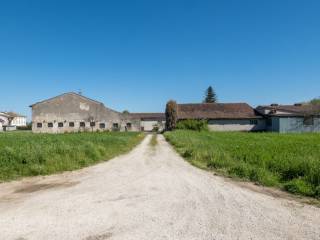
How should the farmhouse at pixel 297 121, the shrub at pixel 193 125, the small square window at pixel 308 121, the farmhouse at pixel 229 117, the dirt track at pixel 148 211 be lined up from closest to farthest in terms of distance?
the dirt track at pixel 148 211
the farmhouse at pixel 297 121
the small square window at pixel 308 121
the shrub at pixel 193 125
the farmhouse at pixel 229 117

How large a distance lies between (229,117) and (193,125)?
726cm

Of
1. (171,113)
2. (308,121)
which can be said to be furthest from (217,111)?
(308,121)

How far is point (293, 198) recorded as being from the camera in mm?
7074

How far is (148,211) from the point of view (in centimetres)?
605

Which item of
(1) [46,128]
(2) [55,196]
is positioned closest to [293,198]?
(2) [55,196]

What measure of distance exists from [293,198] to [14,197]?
7324 millimetres

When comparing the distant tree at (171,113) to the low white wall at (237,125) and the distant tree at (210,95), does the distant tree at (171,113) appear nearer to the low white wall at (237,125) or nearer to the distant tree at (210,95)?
the low white wall at (237,125)

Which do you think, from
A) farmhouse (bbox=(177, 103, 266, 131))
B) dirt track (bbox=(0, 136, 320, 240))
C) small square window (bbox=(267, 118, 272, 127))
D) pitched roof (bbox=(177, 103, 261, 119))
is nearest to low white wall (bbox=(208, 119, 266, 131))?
farmhouse (bbox=(177, 103, 266, 131))

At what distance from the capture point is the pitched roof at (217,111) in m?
49.8

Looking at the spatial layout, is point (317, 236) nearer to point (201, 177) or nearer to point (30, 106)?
point (201, 177)

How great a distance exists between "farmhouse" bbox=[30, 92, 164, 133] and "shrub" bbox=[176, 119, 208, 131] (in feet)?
27.8

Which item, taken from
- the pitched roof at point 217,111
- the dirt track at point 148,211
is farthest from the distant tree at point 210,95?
the dirt track at point 148,211

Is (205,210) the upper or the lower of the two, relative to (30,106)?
lower

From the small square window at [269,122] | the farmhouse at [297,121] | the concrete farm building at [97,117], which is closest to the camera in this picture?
the farmhouse at [297,121]
